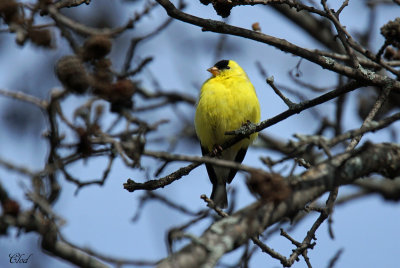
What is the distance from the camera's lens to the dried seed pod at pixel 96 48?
2.71 m

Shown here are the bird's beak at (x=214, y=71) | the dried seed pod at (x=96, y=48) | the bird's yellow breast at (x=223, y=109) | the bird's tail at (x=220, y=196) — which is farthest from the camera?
the bird's beak at (x=214, y=71)

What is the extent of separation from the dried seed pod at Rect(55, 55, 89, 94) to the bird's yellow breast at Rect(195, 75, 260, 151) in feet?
9.75

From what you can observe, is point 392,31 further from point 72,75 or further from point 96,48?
point 72,75

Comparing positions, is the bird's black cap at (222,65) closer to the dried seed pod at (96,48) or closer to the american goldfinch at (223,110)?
the american goldfinch at (223,110)

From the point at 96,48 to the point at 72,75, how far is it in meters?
A: 0.43

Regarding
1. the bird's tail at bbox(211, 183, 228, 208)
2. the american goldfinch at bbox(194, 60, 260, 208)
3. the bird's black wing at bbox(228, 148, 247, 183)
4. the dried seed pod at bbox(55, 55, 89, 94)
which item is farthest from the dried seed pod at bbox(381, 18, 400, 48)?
the bird's tail at bbox(211, 183, 228, 208)

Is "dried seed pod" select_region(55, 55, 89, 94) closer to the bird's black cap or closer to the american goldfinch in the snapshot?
the american goldfinch

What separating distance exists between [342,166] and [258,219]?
0.58 metres

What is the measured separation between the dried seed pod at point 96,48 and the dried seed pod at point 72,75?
29cm

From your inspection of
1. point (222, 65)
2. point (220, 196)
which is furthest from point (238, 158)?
point (222, 65)

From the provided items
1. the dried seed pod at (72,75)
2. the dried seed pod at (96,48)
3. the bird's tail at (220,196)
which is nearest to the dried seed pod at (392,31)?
the dried seed pod at (96,48)

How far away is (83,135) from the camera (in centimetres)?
240

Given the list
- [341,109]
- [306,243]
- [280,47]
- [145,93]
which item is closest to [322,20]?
[341,109]

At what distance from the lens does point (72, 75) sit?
2.34 meters
